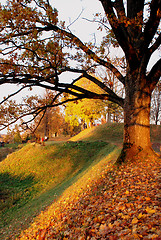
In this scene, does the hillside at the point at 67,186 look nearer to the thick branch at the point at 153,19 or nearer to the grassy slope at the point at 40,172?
the grassy slope at the point at 40,172

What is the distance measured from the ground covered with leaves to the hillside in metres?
0.02

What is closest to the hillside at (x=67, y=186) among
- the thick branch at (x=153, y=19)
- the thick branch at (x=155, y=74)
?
the thick branch at (x=155, y=74)

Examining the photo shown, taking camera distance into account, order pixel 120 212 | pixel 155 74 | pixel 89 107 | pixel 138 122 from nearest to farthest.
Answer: pixel 120 212 < pixel 138 122 < pixel 155 74 < pixel 89 107

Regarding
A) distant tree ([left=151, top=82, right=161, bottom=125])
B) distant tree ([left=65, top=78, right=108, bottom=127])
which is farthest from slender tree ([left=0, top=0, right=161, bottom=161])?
distant tree ([left=151, top=82, right=161, bottom=125])

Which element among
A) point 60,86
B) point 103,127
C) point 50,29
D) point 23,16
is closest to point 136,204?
point 60,86

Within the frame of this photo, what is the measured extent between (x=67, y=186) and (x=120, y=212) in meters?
6.25

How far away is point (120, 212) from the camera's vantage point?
3.81m

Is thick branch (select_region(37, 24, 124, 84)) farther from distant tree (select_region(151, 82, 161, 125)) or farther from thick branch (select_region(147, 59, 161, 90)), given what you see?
distant tree (select_region(151, 82, 161, 125))

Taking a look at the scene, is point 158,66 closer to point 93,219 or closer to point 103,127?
point 93,219

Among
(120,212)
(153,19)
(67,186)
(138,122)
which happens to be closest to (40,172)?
(67,186)

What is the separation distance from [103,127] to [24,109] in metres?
16.2

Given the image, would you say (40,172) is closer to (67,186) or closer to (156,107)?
(67,186)

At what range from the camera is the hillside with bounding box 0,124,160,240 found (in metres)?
4.34

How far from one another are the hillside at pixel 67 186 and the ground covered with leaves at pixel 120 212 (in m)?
0.02
